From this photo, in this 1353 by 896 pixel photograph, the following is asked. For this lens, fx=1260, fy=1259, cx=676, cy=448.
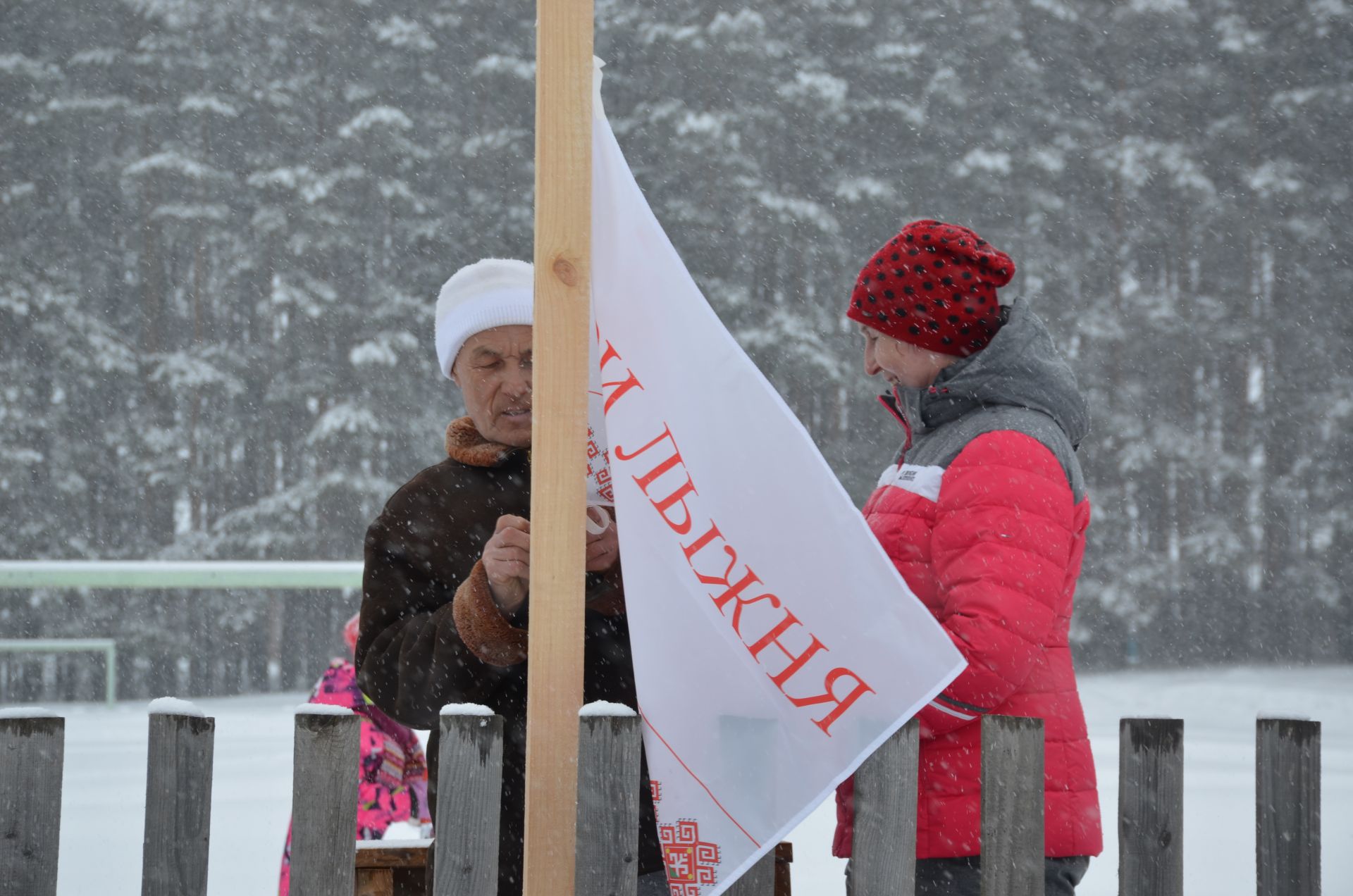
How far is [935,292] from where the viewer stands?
201cm

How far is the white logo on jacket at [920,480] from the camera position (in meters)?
1.86

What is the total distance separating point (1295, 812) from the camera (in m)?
1.70

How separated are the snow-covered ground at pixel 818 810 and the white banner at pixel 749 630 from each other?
656 mm

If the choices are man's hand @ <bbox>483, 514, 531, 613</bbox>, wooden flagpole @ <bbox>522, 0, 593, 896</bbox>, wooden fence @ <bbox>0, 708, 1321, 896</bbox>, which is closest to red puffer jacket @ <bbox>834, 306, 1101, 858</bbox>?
wooden fence @ <bbox>0, 708, 1321, 896</bbox>

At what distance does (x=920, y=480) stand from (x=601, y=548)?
491 mm

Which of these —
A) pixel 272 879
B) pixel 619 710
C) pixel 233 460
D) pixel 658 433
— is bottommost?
pixel 272 879

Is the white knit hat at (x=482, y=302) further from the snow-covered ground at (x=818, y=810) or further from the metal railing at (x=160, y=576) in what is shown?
the metal railing at (x=160, y=576)

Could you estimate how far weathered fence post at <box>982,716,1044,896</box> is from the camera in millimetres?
1607

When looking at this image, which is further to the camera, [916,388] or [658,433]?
[916,388]

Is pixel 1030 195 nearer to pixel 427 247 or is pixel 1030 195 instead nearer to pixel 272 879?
pixel 427 247

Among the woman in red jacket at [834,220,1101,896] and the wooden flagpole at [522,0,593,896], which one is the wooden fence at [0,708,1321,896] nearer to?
the wooden flagpole at [522,0,593,896]

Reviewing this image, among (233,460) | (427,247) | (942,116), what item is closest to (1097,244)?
(942,116)

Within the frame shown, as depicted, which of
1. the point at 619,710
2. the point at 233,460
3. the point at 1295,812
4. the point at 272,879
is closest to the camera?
the point at 619,710

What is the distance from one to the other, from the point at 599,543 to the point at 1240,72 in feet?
62.4
